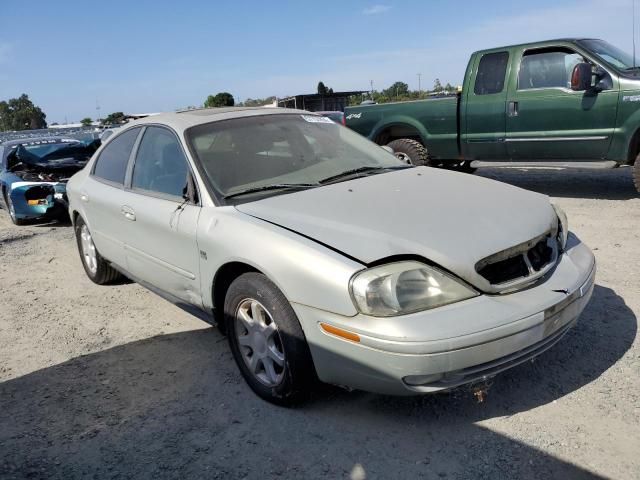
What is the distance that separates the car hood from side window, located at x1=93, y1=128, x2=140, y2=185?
1644 millimetres

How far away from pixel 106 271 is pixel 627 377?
13.6 feet

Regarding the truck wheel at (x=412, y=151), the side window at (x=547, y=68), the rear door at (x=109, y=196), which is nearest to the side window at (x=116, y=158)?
the rear door at (x=109, y=196)

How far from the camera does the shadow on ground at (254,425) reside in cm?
245

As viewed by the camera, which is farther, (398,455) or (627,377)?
(627,377)

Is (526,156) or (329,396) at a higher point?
(526,156)

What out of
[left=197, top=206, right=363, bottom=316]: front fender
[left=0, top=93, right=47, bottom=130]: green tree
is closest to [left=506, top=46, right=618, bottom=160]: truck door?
[left=197, top=206, right=363, bottom=316]: front fender

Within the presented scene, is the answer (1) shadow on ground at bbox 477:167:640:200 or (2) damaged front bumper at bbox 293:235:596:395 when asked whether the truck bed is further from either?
(2) damaged front bumper at bbox 293:235:596:395

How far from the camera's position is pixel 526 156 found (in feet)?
24.6

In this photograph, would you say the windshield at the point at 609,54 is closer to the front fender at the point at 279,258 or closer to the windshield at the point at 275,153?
the windshield at the point at 275,153

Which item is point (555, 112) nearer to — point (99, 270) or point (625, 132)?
point (625, 132)

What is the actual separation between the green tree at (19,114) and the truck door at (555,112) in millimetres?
60160

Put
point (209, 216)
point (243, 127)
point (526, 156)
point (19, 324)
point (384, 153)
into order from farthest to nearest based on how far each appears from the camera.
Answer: point (526, 156)
point (19, 324)
point (384, 153)
point (243, 127)
point (209, 216)

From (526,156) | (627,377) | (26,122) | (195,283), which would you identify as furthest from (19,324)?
(26,122)

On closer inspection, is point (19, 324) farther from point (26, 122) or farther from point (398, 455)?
point (26, 122)
